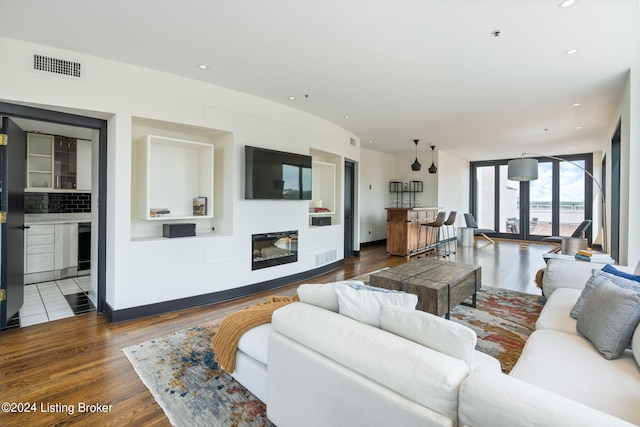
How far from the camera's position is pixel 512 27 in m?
2.56

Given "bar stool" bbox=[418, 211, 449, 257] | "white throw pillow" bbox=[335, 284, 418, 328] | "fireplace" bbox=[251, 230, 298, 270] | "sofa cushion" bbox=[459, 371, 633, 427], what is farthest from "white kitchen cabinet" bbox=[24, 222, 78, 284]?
"bar stool" bbox=[418, 211, 449, 257]

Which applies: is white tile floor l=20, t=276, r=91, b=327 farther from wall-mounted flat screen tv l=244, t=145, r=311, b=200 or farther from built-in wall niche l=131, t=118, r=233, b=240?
wall-mounted flat screen tv l=244, t=145, r=311, b=200

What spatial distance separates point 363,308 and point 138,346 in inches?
86.3

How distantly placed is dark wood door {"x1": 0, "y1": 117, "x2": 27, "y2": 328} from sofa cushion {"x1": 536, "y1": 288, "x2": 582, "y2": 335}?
473cm

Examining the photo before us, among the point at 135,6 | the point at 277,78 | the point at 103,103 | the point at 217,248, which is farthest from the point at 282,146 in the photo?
the point at 135,6

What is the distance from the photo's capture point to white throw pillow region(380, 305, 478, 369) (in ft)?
3.95

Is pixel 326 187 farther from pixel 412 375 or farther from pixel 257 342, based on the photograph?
pixel 412 375

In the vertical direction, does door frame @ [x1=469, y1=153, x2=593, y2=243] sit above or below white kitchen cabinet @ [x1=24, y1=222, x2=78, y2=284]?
above

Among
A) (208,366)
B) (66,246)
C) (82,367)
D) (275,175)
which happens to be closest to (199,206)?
(275,175)

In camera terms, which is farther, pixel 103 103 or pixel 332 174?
pixel 332 174

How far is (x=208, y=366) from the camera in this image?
7.64ft

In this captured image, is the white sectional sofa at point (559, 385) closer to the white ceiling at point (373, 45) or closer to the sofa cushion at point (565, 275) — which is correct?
the sofa cushion at point (565, 275)

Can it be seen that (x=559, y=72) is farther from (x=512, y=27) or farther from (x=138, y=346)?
(x=138, y=346)

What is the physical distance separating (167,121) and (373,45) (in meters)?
2.38
